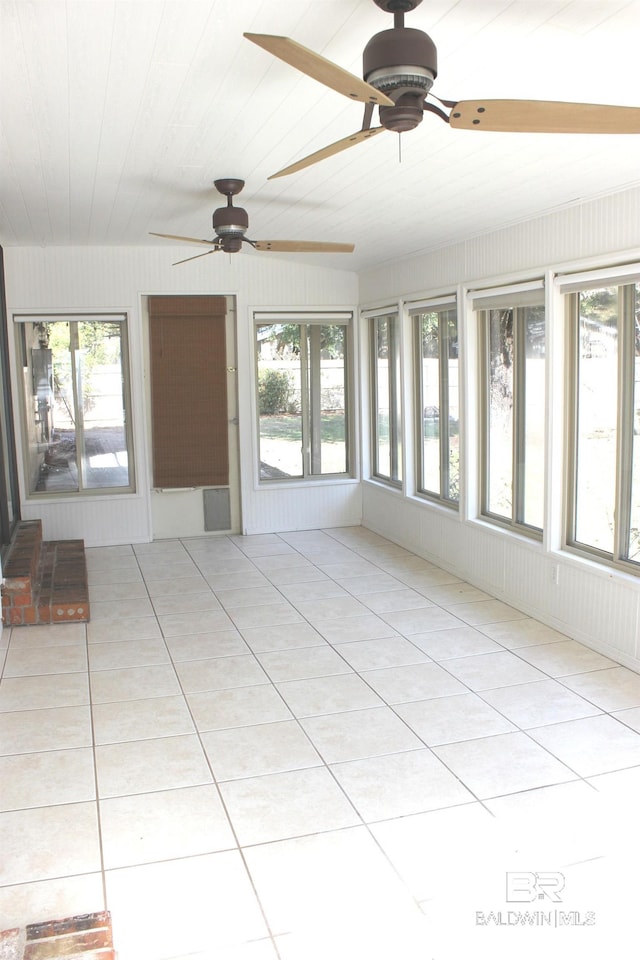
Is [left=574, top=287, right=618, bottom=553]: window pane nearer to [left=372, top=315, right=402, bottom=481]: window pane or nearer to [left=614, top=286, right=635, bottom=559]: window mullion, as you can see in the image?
[left=614, top=286, right=635, bottom=559]: window mullion

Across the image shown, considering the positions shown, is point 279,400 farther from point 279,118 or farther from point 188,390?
point 279,118

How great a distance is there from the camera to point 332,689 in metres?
4.02

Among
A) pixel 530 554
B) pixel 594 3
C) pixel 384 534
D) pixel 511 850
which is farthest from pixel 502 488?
pixel 594 3

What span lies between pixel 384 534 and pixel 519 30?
5278 millimetres

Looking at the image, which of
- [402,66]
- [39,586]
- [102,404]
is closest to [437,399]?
[102,404]

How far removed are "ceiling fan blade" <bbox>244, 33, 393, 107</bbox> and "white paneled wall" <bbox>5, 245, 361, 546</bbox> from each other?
17.2ft

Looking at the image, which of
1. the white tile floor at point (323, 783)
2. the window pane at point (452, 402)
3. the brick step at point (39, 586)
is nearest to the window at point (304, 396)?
the window pane at point (452, 402)

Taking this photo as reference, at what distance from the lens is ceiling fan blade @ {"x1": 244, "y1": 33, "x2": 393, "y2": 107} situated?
1876 millimetres

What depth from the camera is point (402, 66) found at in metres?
2.20

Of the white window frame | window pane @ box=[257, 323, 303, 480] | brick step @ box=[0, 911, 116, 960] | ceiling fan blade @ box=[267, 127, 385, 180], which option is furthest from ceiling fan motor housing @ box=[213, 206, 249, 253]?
brick step @ box=[0, 911, 116, 960]

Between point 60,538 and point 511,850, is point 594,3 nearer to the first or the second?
point 511,850

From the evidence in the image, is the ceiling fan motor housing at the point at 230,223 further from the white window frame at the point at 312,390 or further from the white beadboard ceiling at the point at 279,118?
the white window frame at the point at 312,390

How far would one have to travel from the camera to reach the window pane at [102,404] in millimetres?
7156

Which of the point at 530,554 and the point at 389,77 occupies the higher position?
the point at 389,77
